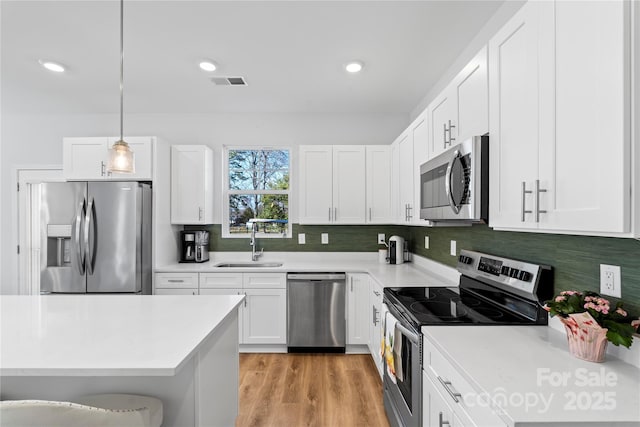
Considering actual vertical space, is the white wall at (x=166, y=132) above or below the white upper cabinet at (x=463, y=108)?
above

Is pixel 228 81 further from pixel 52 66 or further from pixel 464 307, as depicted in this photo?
pixel 464 307

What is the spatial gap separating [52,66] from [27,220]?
7.63 feet

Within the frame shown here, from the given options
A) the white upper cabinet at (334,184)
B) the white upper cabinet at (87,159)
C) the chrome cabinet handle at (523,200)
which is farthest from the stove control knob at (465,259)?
the white upper cabinet at (87,159)

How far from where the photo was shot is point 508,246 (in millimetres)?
1960

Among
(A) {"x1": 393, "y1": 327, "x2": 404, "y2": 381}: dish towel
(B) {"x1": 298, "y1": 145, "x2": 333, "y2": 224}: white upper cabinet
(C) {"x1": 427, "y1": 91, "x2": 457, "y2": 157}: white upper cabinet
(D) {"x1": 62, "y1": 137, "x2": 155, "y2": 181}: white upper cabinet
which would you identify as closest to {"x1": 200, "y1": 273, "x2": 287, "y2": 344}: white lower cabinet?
(B) {"x1": 298, "y1": 145, "x2": 333, "y2": 224}: white upper cabinet

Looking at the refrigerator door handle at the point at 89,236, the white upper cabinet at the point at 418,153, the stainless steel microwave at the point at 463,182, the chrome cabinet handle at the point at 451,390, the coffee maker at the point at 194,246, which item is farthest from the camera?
the coffee maker at the point at 194,246

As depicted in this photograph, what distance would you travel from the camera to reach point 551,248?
158 centimetres

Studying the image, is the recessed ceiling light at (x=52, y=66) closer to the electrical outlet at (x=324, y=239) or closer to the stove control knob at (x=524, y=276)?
the electrical outlet at (x=324, y=239)

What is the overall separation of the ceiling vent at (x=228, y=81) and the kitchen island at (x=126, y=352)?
2.04 meters

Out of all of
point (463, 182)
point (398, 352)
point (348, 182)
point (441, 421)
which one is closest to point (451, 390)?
point (441, 421)

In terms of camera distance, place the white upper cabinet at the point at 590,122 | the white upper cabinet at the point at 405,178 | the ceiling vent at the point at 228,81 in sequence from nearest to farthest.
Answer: the white upper cabinet at the point at 590,122 < the white upper cabinet at the point at 405,178 < the ceiling vent at the point at 228,81

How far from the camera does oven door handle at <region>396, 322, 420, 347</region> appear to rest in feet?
5.12

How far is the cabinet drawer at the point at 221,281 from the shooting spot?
3.39 m

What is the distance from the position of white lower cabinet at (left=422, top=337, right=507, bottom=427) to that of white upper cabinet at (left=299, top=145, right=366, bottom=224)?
90.4 inches
